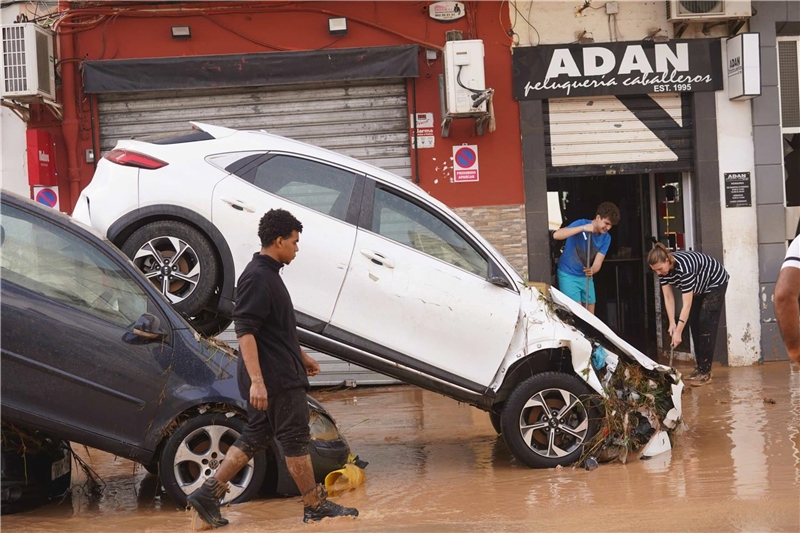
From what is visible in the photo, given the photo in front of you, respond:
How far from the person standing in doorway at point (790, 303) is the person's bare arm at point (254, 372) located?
266 cm

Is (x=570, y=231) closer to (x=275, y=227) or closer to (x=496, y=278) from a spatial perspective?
(x=496, y=278)

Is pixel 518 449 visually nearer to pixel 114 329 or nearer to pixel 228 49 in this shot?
pixel 114 329

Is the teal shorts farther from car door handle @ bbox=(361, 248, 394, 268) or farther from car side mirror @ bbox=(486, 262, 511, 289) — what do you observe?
car door handle @ bbox=(361, 248, 394, 268)

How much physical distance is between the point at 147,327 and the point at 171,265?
31.5 inches

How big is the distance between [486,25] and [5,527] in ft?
26.8

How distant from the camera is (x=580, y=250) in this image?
33.1 ft

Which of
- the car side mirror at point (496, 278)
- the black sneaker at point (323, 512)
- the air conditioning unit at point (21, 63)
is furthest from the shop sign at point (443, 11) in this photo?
the black sneaker at point (323, 512)

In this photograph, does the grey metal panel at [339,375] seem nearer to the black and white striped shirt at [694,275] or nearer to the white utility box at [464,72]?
the white utility box at [464,72]

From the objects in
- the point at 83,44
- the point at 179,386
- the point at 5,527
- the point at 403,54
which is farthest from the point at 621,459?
the point at 83,44

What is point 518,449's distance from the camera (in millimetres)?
6422

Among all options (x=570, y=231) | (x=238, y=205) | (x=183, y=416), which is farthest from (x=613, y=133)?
(x=183, y=416)

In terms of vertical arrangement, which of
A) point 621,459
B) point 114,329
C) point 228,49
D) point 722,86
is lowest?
point 621,459

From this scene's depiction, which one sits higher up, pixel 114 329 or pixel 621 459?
pixel 114 329

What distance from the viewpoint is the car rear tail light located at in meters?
6.18
